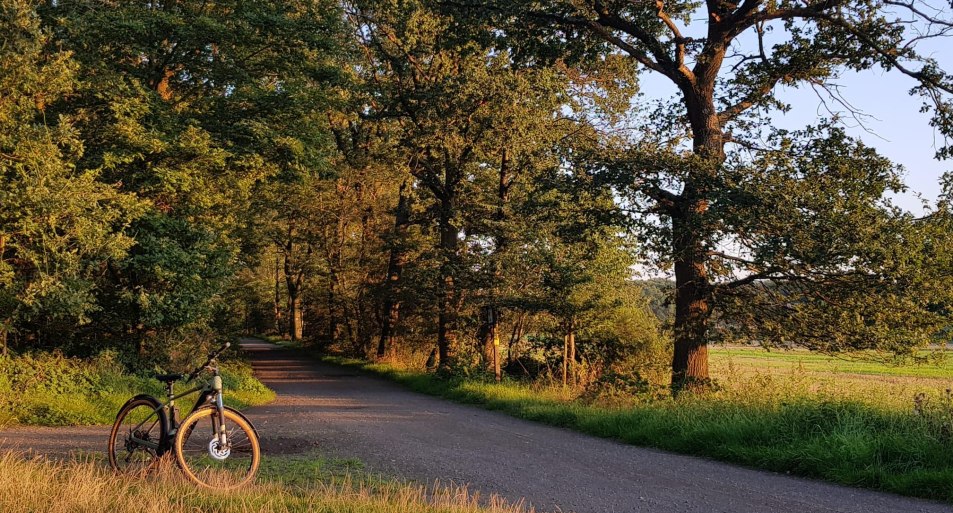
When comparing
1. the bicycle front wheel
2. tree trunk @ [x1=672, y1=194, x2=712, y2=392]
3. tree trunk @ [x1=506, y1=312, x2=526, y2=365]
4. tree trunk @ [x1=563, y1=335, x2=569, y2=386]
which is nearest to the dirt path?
the bicycle front wheel

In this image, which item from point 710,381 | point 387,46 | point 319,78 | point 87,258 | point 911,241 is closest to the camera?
point 911,241

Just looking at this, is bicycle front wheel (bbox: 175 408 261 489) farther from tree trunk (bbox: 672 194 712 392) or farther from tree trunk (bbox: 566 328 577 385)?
tree trunk (bbox: 566 328 577 385)

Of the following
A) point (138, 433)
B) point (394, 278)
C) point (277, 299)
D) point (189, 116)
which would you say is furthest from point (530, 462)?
point (277, 299)

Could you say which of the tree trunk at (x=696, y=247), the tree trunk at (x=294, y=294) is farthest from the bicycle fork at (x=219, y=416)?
the tree trunk at (x=294, y=294)

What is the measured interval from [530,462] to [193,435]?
12.9 ft

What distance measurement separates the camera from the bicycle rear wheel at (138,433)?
632cm

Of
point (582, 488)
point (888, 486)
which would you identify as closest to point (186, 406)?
point (582, 488)

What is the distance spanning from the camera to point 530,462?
817 cm

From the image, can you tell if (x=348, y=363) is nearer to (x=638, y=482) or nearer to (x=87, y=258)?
(x=87, y=258)

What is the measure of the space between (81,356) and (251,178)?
19.0 ft

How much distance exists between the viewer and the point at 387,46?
22875 millimetres

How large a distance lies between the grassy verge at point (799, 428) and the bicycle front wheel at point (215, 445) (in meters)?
5.61

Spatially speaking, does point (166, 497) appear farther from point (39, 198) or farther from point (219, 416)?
point (39, 198)

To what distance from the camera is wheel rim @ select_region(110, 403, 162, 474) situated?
6.36m
